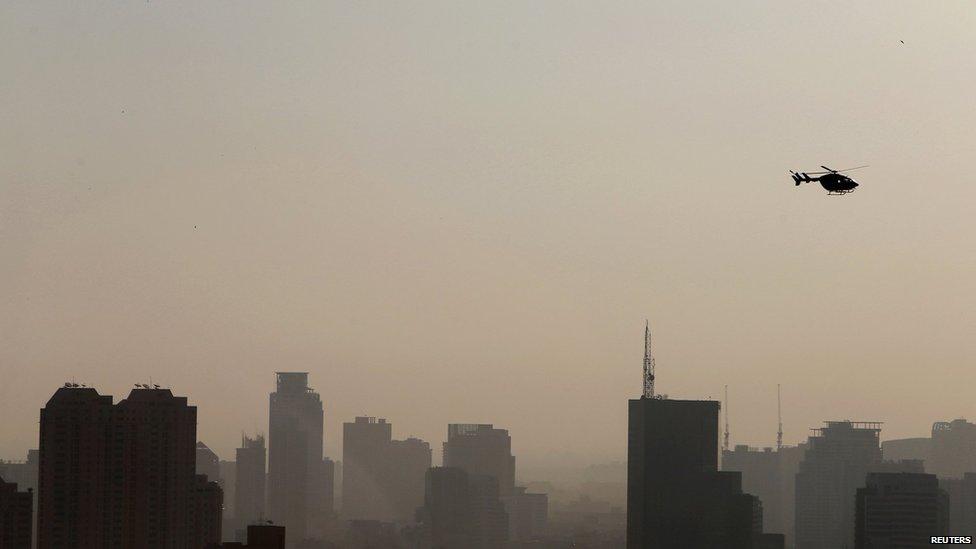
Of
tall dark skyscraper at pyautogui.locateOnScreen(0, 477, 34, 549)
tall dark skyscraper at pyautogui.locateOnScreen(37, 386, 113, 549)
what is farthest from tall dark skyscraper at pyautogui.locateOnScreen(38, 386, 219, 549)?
tall dark skyscraper at pyautogui.locateOnScreen(0, 477, 34, 549)

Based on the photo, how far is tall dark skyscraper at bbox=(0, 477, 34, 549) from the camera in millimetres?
151500

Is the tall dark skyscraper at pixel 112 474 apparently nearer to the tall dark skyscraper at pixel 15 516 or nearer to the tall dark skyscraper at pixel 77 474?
the tall dark skyscraper at pixel 77 474

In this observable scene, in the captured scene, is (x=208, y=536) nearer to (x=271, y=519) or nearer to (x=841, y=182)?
(x=271, y=519)

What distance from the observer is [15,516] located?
504ft

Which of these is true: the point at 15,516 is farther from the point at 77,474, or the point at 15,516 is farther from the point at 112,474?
the point at 112,474

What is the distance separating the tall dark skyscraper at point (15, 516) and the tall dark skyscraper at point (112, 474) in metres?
1.17

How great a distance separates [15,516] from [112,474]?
9459mm

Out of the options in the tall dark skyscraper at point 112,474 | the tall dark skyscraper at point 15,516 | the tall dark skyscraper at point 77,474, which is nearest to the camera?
the tall dark skyscraper at point 15,516

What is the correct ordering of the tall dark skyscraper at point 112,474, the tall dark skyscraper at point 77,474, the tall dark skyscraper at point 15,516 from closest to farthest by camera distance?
the tall dark skyscraper at point 15,516, the tall dark skyscraper at point 77,474, the tall dark skyscraper at point 112,474

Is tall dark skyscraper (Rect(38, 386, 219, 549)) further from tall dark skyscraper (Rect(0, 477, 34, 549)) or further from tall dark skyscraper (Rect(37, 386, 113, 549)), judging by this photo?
tall dark skyscraper (Rect(0, 477, 34, 549))

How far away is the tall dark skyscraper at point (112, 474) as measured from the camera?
154m

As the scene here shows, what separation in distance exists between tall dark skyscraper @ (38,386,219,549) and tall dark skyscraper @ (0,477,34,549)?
1.17 m

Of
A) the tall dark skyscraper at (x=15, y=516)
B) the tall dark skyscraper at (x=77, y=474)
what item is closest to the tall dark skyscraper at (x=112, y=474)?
the tall dark skyscraper at (x=77, y=474)

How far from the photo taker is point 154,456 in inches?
6319
